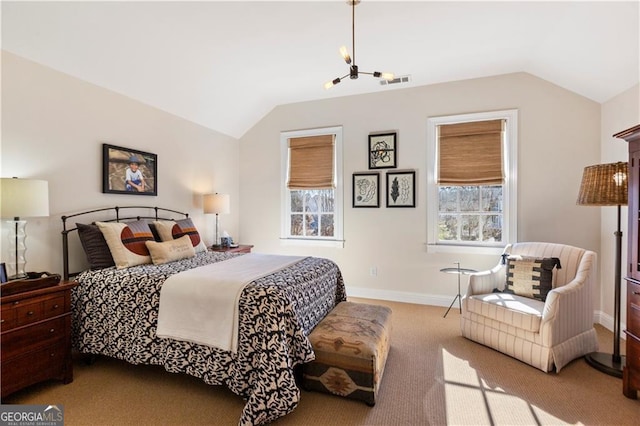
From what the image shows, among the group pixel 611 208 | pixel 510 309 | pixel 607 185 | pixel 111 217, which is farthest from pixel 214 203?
pixel 611 208

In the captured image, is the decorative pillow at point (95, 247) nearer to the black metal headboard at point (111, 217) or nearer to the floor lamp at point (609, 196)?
the black metal headboard at point (111, 217)

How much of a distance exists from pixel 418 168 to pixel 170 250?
10.3 ft

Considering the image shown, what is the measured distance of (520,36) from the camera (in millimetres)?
2914

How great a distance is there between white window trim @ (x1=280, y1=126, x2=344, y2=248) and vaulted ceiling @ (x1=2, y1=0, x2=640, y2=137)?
0.92 metres

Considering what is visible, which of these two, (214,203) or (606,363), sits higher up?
(214,203)

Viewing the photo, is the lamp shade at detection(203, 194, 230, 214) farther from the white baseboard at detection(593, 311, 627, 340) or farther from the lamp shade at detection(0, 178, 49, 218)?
the white baseboard at detection(593, 311, 627, 340)

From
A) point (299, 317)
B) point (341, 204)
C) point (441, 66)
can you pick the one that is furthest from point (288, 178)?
point (299, 317)

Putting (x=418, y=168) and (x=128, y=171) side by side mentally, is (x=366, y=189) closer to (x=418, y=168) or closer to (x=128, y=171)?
(x=418, y=168)

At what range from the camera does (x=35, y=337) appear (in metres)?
2.04

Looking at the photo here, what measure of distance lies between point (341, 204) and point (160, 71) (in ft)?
9.01

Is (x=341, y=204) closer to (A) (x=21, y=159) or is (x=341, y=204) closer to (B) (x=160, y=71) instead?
(B) (x=160, y=71)

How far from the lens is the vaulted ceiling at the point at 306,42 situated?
7.89 feet

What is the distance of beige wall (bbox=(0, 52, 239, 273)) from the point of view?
2402 mm

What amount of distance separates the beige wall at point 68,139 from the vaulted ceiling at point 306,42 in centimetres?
14
